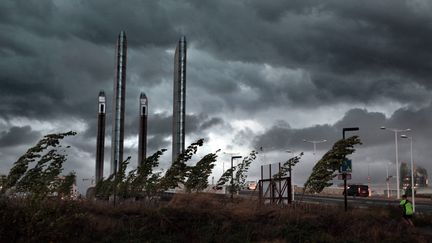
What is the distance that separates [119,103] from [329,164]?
58.4 meters

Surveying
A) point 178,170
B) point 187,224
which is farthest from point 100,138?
point 187,224

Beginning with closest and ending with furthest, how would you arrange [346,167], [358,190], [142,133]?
1. [346,167]
2. [358,190]
3. [142,133]

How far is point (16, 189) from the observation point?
20.1m

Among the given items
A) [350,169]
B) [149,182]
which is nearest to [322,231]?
[350,169]

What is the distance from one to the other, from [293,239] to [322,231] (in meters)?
2.17

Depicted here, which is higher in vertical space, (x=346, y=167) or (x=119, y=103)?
(x=119, y=103)

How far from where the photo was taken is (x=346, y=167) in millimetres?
33750

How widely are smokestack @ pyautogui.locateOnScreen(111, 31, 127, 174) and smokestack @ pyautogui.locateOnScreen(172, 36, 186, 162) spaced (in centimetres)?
883

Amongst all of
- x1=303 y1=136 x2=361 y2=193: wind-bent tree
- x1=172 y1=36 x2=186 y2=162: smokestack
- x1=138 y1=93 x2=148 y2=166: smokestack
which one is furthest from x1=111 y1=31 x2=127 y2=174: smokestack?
x1=303 y1=136 x2=361 y2=193: wind-bent tree

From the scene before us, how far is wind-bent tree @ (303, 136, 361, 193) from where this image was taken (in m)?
34.0

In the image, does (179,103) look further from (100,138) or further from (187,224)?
(187,224)

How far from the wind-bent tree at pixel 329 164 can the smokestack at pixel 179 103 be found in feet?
172

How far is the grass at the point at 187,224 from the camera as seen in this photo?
62.2 ft

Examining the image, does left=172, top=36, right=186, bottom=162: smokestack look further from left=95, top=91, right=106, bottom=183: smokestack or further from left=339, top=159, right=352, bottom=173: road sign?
left=339, top=159, right=352, bottom=173: road sign
